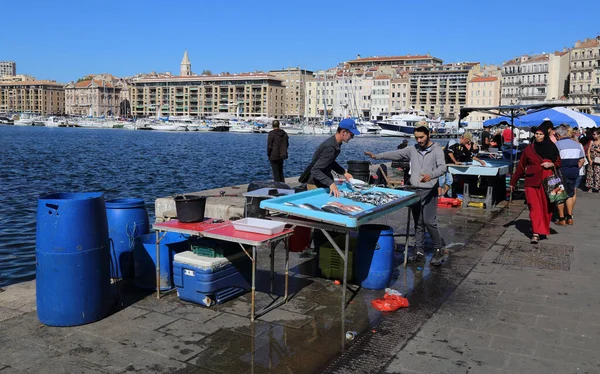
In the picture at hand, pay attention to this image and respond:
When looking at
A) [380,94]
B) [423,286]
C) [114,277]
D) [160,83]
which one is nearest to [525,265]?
[423,286]

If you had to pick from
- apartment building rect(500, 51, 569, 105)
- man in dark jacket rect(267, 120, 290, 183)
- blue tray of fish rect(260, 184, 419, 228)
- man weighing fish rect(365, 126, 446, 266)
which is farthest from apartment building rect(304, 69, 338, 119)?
blue tray of fish rect(260, 184, 419, 228)

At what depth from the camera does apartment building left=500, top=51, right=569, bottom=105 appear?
115m

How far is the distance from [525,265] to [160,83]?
19315 cm

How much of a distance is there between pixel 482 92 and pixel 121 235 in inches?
5520

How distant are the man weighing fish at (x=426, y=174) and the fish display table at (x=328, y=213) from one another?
0.87 m

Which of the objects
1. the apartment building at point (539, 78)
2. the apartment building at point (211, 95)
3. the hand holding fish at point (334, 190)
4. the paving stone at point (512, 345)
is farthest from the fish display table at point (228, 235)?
the apartment building at point (211, 95)

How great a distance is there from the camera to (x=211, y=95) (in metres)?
183

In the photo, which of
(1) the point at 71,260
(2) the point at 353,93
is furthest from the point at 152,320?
(2) the point at 353,93

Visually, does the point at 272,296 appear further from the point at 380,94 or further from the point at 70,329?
the point at 380,94

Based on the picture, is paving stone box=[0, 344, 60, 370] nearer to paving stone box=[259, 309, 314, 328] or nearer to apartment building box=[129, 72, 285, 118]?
paving stone box=[259, 309, 314, 328]

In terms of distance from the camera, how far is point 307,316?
18.0ft

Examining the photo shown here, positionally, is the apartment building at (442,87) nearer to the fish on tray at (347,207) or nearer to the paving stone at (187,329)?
the fish on tray at (347,207)

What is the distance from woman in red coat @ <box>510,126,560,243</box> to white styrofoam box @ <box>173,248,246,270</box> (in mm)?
5303

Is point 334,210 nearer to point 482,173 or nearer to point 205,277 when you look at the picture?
point 205,277
